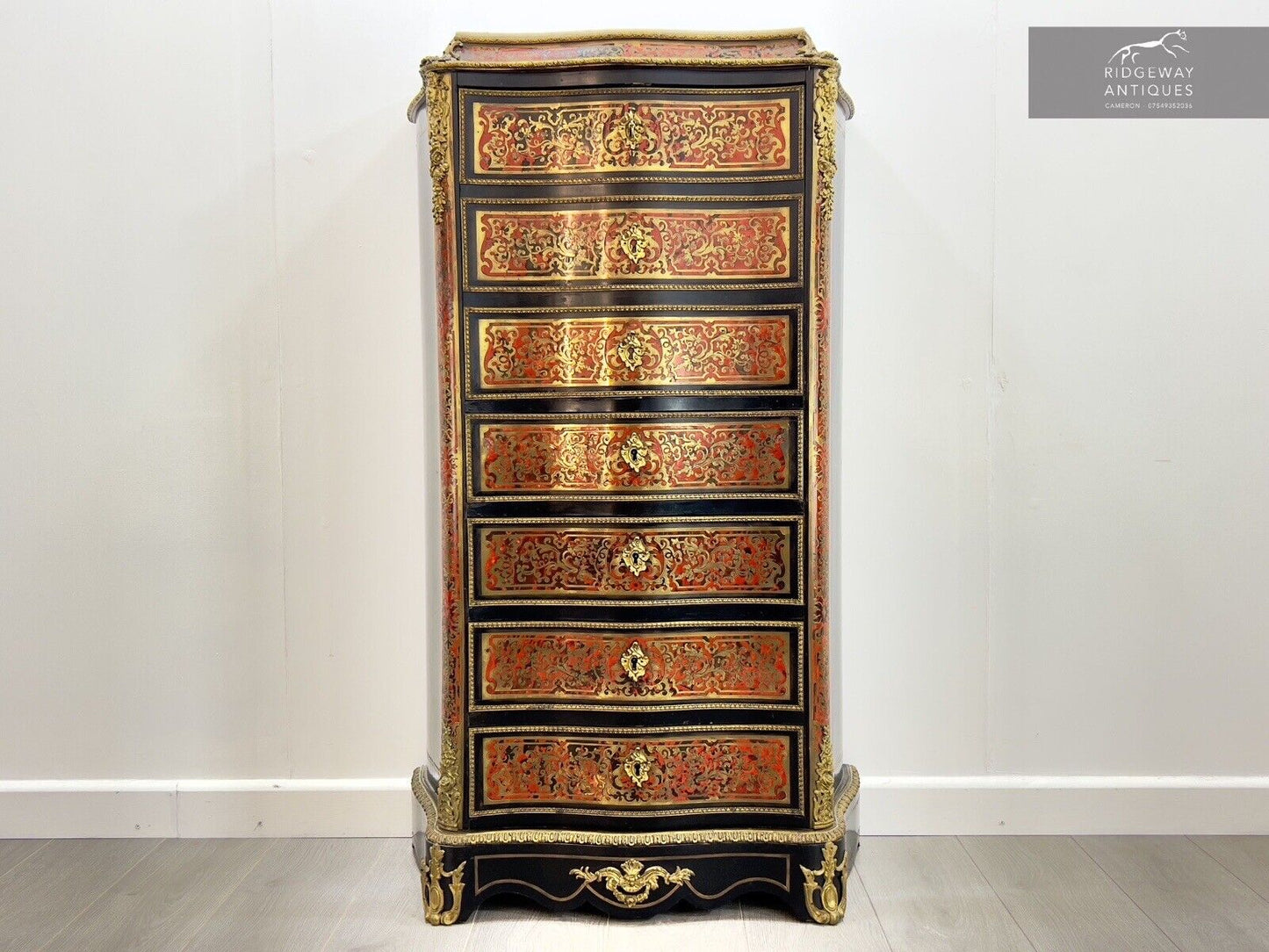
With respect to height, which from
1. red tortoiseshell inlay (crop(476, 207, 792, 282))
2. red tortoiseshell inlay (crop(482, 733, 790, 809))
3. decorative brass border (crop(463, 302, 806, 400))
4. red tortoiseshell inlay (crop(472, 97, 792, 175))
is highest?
red tortoiseshell inlay (crop(472, 97, 792, 175))

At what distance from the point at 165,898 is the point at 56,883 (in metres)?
0.34

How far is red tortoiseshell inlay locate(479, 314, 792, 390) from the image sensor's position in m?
2.22

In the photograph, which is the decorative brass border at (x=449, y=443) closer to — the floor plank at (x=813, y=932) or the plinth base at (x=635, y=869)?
the plinth base at (x=635, y=869)

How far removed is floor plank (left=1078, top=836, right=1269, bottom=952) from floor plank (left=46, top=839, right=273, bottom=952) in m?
2.29

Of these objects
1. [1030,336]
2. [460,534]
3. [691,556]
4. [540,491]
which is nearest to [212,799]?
[460,534]

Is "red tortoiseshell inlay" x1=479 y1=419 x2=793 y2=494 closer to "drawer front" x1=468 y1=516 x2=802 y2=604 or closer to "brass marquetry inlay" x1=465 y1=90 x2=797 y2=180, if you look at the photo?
"drawer front" x1=468 y1=516 x2=802 y2=604

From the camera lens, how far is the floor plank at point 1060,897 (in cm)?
218

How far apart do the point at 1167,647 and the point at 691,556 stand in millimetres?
1546

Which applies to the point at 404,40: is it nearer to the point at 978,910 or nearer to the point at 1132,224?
the point at 1132,224

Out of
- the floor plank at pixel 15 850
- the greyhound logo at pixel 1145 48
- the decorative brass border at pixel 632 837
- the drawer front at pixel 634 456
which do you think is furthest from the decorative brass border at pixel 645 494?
the floor plank at pixel 15 850

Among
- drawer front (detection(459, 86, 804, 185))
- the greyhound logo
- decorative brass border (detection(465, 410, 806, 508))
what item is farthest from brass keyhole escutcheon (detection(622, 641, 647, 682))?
the greyhound logo

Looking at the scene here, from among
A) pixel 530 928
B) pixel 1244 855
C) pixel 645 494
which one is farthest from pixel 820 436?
pixel 1244 855

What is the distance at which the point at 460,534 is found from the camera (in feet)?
7.45
